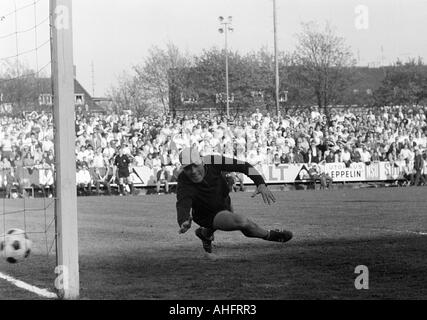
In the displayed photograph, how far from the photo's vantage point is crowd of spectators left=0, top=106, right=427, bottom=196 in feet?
86.4

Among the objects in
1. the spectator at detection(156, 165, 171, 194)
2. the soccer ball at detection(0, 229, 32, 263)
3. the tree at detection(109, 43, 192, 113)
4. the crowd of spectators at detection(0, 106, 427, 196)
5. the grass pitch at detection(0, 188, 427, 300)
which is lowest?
the grass pitch at detection(0, 188, 427, 300)

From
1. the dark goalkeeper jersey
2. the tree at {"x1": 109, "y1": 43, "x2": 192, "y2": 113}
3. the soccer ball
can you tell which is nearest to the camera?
the soccer ball

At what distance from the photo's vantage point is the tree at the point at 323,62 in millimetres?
40812

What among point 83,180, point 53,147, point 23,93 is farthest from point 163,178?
point 53,147

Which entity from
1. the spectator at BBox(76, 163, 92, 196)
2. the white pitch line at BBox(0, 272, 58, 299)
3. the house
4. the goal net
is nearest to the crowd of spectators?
the spectator at BBox(76, 163, 92, 196)

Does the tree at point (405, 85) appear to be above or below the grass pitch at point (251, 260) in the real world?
above

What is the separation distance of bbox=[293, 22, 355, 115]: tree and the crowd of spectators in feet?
23.8

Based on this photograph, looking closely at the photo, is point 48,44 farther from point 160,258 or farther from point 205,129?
point 205,129

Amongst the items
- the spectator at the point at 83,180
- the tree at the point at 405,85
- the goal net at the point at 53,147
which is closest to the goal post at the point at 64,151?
the goal net at the point at 53,147

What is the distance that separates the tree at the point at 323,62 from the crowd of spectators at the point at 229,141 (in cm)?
725

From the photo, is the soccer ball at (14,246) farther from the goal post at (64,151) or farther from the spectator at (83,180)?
the spectator at (83,180)

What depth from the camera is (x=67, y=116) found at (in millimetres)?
7441

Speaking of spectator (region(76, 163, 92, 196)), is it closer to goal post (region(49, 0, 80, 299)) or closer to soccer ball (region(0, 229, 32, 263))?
soccer ball (region(0, 229, 32, 263))

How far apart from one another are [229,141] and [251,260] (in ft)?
59.1
